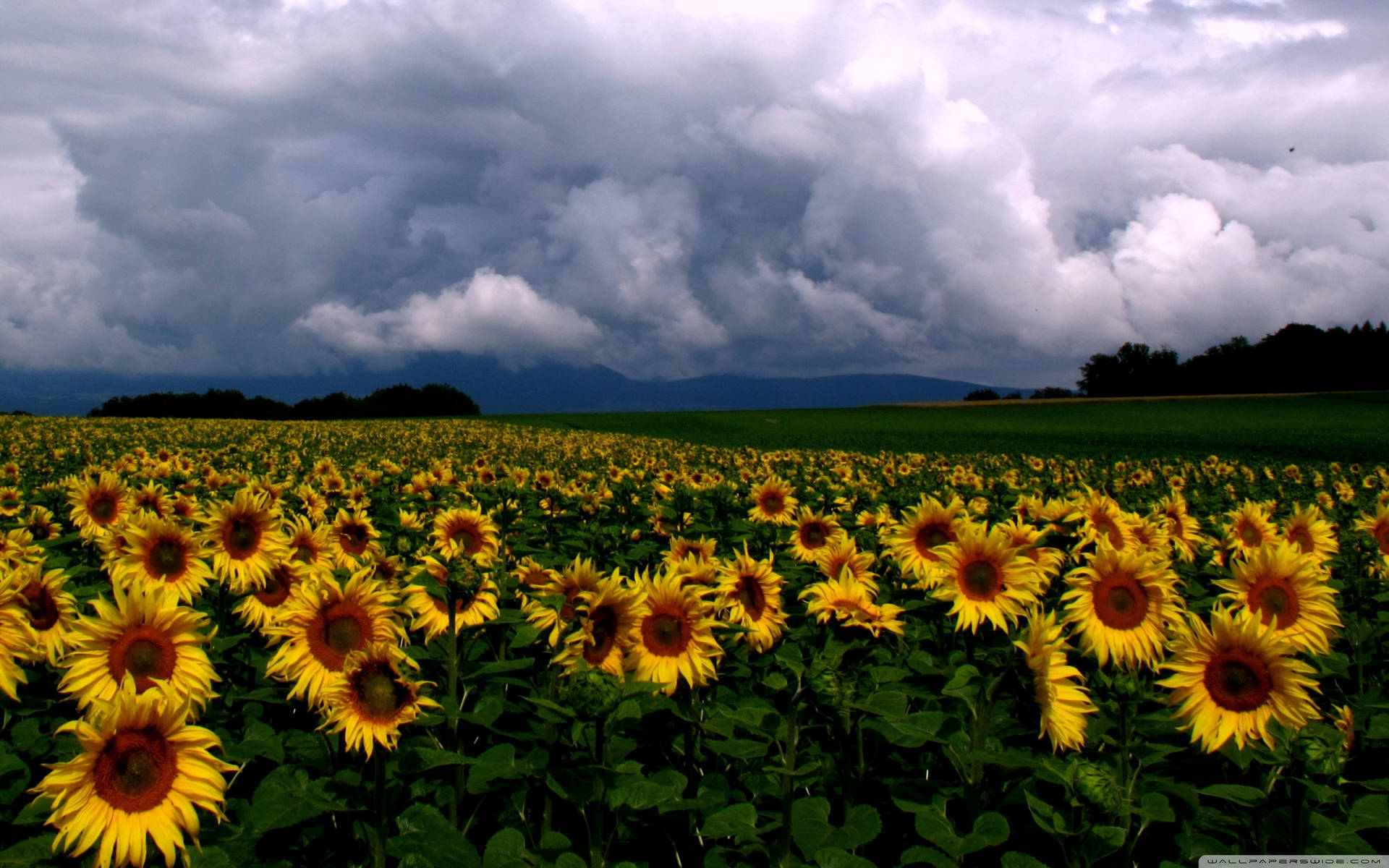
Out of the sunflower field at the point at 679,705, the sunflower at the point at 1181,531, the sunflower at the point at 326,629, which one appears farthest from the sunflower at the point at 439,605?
the sunflower at the point at 1181,531

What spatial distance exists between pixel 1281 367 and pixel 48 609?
13230 centimetres

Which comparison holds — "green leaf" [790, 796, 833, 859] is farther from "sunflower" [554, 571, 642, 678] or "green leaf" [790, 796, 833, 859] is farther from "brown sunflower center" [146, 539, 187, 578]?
"brown sunflower center" [146, 539, 187, 578]

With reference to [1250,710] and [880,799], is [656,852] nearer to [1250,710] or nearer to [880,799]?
[880,799]

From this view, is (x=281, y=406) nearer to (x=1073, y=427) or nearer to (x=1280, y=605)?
(x=1073, y=427)

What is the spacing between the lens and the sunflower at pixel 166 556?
3.89 metres

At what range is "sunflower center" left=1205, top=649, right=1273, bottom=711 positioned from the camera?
290 cm

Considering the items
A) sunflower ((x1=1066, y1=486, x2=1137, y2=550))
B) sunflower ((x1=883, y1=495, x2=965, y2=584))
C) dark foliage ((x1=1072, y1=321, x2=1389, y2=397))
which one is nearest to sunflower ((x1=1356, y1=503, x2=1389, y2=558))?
sunflower ((x1=1066, y1=486, x2=1137, y2=550))

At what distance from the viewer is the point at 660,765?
346 cm

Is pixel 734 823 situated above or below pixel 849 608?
below

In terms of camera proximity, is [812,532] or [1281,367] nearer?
[812,532]

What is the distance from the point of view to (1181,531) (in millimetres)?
5715

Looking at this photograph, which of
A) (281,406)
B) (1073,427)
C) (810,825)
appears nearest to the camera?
(810,825)

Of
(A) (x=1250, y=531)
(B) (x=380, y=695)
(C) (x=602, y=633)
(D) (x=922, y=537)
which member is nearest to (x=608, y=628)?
(C) (x=602, y=633)

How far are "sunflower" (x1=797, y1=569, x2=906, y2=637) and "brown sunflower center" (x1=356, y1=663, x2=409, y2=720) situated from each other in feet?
6.06
